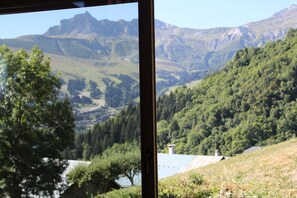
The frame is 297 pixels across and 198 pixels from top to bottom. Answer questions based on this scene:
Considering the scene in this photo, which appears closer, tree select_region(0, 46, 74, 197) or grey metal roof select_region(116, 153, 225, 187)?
grey metal roof select_region(116, 153, 225, 187)

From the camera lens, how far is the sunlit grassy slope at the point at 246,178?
1.97m

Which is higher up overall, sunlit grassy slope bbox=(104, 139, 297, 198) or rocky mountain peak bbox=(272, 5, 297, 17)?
rocky mountain peak bbox=(272, 5, 297, 17)

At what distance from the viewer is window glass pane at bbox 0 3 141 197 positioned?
2.23 m

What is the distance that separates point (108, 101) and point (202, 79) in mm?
601

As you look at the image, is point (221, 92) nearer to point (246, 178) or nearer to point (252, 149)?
point (252, 149)

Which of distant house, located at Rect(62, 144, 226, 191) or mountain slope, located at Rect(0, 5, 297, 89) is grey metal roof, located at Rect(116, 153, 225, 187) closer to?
distant house, located at Rect(62, 144, 226, 191)

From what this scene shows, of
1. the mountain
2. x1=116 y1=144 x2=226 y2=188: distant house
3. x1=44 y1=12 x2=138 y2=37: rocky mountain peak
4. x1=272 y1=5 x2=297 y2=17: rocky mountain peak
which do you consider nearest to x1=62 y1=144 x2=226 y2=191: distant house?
x1=116 y1=144 x2=226 y2=188: distant house

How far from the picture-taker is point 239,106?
6.75 ft

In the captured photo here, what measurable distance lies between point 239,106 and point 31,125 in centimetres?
132

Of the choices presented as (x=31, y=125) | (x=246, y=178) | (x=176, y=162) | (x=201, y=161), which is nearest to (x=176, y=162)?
(x=176, y=162)

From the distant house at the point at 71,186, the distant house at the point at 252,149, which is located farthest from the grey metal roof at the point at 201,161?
the distant house at the point at 71,186

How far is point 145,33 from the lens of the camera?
2.18 m

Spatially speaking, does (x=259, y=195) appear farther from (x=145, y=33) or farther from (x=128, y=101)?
(x=145, y=33)

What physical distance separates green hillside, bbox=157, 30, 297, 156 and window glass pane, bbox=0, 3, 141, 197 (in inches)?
10.6
